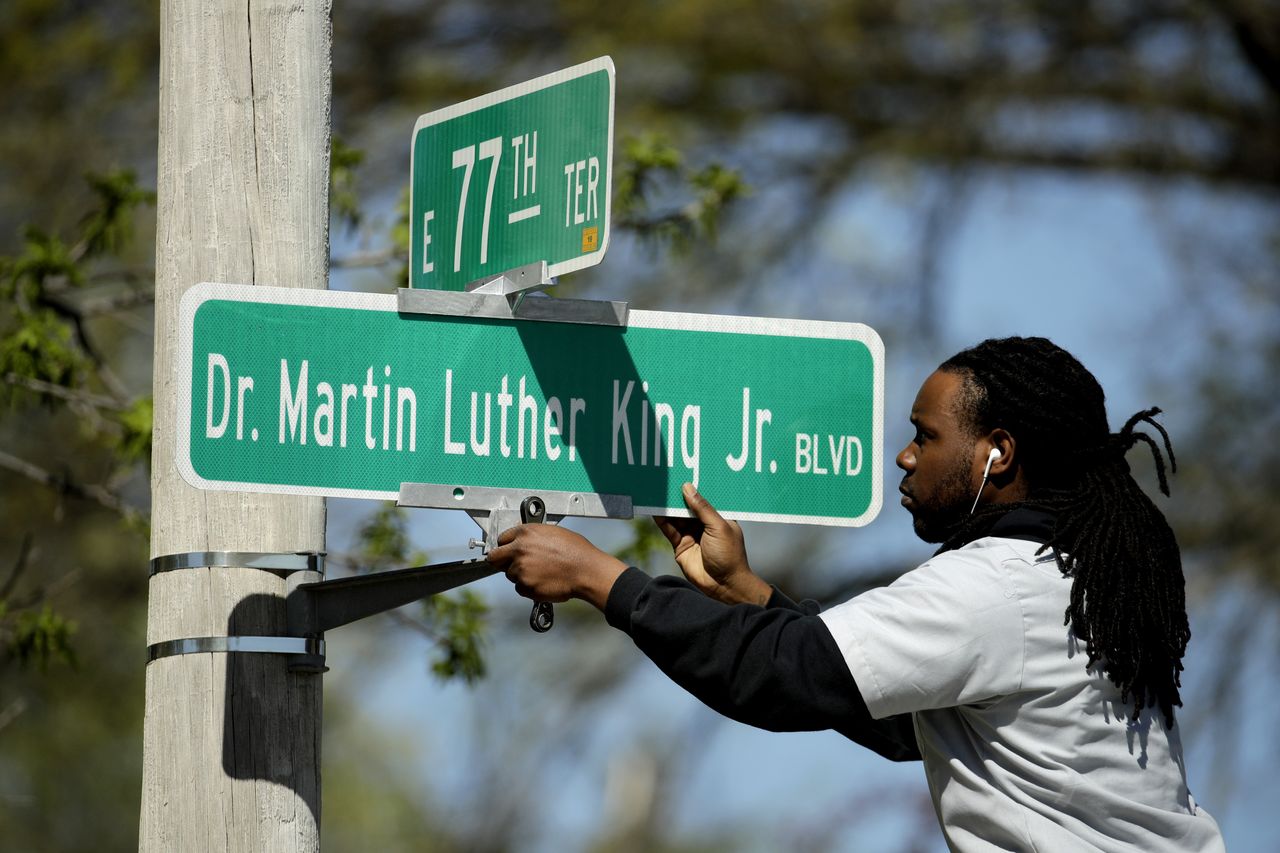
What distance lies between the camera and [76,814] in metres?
13.4

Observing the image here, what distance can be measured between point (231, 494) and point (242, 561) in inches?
3.9

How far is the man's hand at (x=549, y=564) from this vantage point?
2662 millimetres

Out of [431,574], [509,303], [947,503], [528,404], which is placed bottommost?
Result: [431,574]

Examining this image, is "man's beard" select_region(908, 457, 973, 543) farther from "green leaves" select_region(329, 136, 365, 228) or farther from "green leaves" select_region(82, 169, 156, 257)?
"green leaves" select_region(82, 169, 156, 257)

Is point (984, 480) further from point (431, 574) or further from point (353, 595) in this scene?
point (353, 595)

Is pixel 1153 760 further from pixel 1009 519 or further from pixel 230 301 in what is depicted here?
pixel 230 301

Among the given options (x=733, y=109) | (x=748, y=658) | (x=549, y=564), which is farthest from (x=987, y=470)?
(x=733, y=109)

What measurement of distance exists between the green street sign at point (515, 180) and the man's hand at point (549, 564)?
0.38m

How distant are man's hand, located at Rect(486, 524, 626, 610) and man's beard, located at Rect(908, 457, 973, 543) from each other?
577 millimetres

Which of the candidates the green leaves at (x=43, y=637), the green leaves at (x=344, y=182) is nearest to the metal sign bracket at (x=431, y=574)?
the green leaves at (x=43, y=637)

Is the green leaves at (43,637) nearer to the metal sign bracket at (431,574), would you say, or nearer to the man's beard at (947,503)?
the metal sign bracket at (431,574)

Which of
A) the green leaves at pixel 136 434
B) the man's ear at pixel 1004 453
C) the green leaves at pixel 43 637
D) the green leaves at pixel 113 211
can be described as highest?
the green leaves at pixel 113 211

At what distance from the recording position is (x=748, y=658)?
8.63 ft

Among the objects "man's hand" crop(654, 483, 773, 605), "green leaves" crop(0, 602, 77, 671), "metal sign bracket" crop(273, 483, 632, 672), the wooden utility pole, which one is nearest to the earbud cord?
"man's hand" crop(654, 483, 773, 605)
